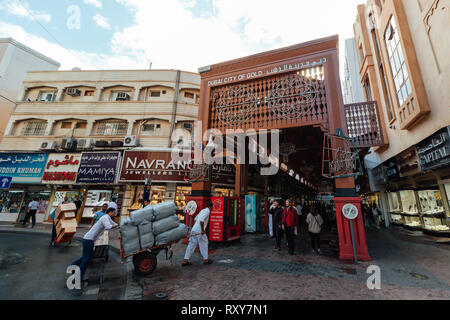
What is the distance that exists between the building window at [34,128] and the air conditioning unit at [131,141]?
8818 millimetres

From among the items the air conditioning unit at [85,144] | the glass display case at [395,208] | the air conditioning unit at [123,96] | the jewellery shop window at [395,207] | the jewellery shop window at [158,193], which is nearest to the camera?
the glass display case at [395,208]

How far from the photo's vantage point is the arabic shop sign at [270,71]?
27.1 ft

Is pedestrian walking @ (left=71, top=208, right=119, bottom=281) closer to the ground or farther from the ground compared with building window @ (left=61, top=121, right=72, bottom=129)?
closer to the ground

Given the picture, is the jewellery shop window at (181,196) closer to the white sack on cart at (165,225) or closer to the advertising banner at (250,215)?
the advertising banner at (250,215)

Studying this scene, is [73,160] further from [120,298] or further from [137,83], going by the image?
[120,298]

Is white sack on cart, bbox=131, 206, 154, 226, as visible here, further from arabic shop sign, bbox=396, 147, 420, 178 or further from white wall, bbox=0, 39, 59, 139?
white wall, bbox=0, 39, 59, 139

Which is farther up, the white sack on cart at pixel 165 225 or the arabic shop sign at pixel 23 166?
the arabic shop sign at pixel 23 166

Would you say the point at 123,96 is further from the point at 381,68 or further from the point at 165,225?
the point at 381,68

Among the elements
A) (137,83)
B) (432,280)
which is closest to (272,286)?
(432,280)

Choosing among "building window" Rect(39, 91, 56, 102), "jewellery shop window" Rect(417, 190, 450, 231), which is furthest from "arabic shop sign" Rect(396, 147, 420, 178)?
"building window" Rect(39, 91, 56, 102)

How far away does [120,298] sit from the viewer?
12.7 ft

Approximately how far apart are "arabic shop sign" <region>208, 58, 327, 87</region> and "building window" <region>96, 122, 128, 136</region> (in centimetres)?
1106

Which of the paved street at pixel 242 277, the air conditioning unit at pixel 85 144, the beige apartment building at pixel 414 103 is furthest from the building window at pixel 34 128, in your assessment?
the beige apartment building at pixel 414 103

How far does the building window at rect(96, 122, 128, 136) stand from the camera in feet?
56.6
